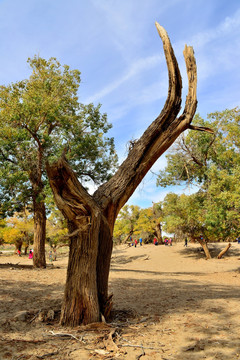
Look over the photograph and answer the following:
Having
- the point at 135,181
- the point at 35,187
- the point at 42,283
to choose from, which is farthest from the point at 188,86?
the point at 35,187

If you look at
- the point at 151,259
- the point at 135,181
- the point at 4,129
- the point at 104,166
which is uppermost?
the point at 4,129

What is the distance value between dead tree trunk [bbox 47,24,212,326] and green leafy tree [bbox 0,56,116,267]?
789 centimetres

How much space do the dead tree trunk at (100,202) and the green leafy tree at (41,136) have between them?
7.89 m

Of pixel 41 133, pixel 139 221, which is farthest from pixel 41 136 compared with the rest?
pixel 139 221

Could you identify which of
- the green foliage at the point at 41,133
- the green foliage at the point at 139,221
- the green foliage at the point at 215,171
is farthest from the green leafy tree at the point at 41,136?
the green foliage at the point at 139,221

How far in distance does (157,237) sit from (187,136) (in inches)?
1042

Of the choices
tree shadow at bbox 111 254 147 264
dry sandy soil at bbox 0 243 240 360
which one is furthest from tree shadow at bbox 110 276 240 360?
tree shadow at bbox 111 254 147 264

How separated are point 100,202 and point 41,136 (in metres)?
10.1

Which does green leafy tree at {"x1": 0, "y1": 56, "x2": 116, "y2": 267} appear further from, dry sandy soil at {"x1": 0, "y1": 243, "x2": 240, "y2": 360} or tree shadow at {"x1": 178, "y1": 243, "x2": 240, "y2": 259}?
tree shadow at {"x1": 178, "y1": 243, "x2": 240, "y2": 259}

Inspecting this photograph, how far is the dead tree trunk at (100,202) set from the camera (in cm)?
513

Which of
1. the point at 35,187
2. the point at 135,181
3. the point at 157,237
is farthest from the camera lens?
the point at 157,237

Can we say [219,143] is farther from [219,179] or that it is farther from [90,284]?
[90,284]

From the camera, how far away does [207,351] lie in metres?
3.94

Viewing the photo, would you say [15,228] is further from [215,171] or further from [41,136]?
[215,171]
